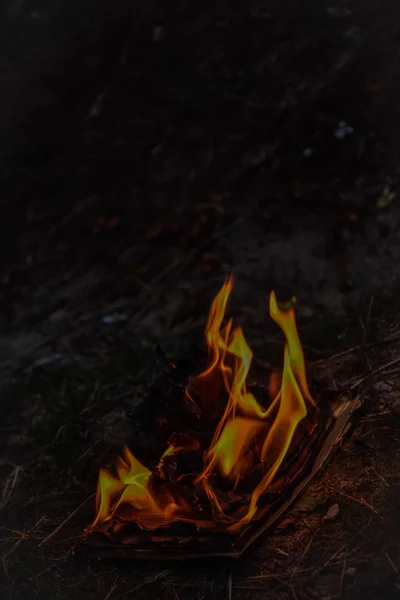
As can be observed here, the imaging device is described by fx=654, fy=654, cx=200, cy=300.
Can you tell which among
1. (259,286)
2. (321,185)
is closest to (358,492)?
(259,286)

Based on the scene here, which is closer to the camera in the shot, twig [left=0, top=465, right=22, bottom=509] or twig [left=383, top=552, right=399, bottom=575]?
twig [left=383, top=552, right=399, bottom=575]

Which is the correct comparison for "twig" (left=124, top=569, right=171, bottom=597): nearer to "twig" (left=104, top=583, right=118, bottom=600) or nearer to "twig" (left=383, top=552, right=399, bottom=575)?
"twig" (left=104, top=583, right=118, bottom=600)

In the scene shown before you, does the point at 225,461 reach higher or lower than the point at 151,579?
higher

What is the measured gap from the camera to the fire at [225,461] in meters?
2.20

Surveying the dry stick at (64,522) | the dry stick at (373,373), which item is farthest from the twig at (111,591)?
the dry stick at (373,373)

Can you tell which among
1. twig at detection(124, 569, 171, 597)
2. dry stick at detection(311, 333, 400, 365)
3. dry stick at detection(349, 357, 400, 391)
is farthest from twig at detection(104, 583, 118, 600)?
dry stick at detection(311, 333, 400, 365)

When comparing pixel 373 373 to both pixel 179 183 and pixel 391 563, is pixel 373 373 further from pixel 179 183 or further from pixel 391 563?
pixel 179 183

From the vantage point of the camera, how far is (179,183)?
12.3 feet

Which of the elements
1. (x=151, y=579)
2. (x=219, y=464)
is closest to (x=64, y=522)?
(x=151, y=579)

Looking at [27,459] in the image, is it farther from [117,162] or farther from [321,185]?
[321,185]

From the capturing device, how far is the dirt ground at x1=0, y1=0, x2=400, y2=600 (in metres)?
3.36

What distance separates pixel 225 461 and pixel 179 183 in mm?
1931

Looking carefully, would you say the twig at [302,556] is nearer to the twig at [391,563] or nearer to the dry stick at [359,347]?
the twig at [391,563]

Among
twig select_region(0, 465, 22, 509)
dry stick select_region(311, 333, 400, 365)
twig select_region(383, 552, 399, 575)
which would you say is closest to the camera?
twig select_region(383, 552, 399, 575)
